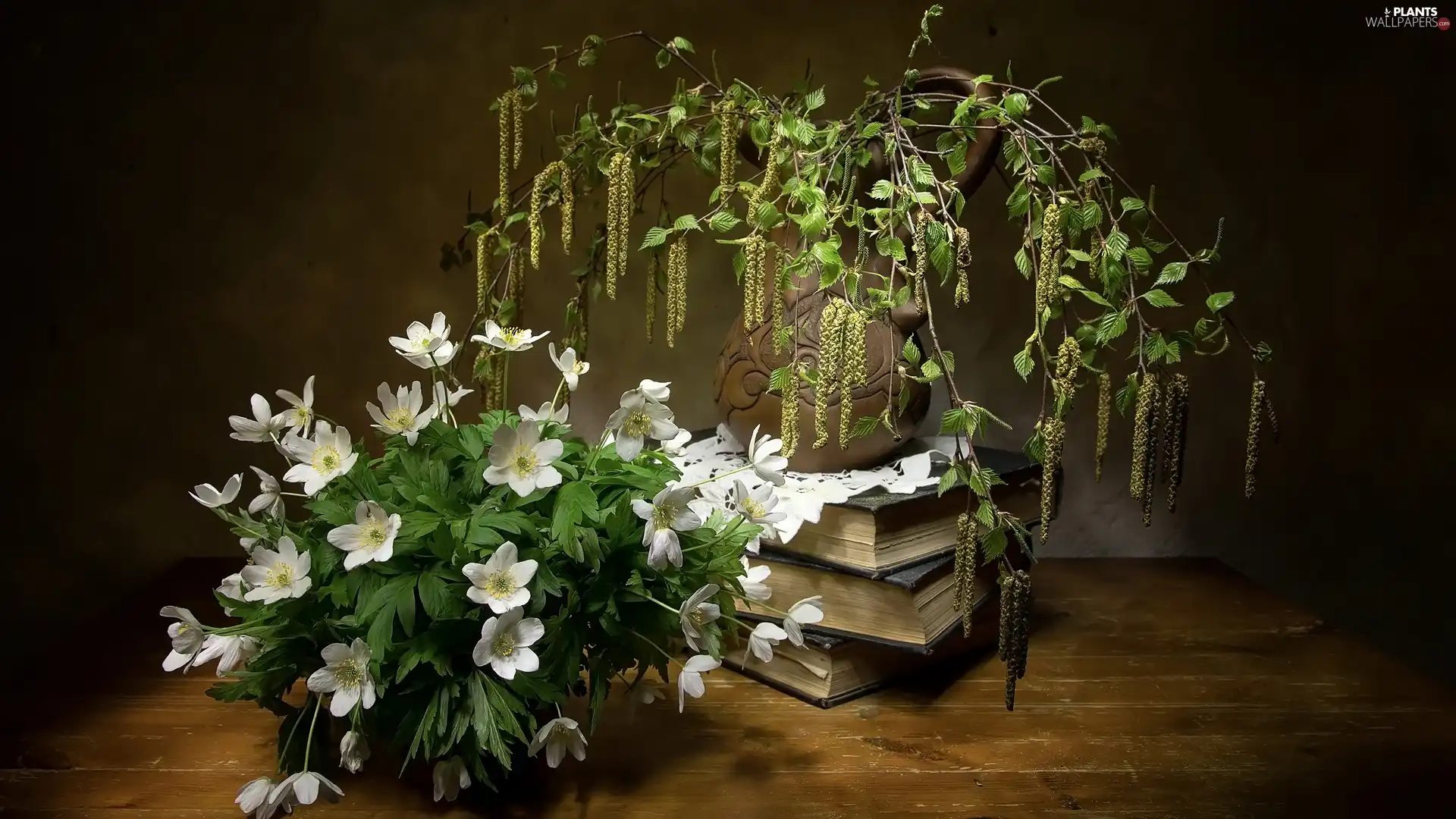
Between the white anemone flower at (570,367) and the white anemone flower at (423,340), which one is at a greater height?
the white anemone flower at (423,340)

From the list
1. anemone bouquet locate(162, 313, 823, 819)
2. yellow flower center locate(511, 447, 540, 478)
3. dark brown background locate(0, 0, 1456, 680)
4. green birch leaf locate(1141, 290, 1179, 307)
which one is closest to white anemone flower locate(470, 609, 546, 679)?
anemone bouquet locate(162, 313, 823, 819)

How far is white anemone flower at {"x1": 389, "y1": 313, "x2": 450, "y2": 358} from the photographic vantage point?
77 cm

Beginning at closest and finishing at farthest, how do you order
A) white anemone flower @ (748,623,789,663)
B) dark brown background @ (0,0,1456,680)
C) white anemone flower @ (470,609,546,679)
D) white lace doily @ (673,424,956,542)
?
white anemone flower @ (470,609,546,679) < white anemone flower @ (748,623,789,663) < white lace doily @ (673,424,956,542) < dark brown background @ (0,0,1456,680)

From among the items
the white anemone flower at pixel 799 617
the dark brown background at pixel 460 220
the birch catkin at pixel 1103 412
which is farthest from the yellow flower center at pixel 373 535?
the dark brown background at pixel 460 220

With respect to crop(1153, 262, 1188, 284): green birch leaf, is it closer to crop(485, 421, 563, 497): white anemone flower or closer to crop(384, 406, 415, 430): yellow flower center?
crop(485, 421, 563, 497): white anemone flower

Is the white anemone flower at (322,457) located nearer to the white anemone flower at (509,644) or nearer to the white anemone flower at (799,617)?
the white anemone flower at (509,644)

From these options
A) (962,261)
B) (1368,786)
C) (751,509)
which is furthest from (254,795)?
(1368,786)

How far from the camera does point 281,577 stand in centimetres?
71

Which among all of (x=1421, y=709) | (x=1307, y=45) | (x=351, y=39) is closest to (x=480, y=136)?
(x=351, y=39)

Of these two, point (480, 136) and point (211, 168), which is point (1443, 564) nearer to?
point (480, 136)

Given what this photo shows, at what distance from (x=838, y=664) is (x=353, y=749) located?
46 centimetres

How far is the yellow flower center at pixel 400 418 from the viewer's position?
0.76 meters

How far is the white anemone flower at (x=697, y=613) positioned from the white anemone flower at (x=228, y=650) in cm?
32

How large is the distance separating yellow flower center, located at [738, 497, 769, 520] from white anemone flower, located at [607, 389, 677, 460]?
0.09 m
